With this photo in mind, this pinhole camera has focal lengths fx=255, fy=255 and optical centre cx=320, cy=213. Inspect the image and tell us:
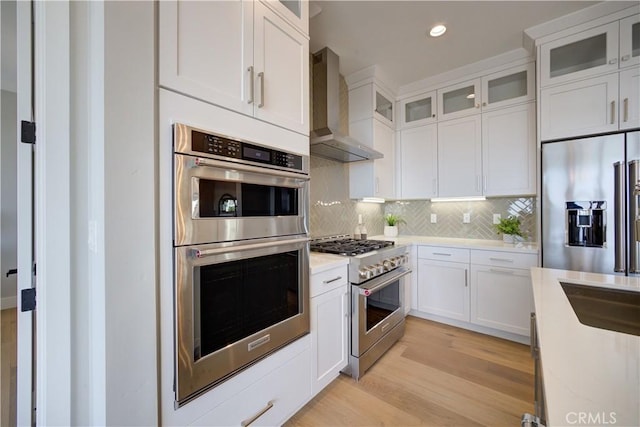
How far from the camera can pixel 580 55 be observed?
2152mm

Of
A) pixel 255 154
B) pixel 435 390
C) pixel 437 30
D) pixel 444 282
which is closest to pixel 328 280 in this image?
pixel 255 154

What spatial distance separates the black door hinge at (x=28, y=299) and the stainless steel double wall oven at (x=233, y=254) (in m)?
0.45

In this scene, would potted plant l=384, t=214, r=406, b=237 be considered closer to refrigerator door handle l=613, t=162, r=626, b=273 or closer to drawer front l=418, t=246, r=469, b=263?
drawer front l=418, t=246, r=469, b=263

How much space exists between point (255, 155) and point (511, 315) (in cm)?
268

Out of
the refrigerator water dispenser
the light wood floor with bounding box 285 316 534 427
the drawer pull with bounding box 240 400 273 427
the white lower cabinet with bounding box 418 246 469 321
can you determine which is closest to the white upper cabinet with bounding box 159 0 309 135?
the drawer pull with bounding box 240 400 273 427

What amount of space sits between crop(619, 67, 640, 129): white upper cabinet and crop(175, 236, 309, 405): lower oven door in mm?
2574

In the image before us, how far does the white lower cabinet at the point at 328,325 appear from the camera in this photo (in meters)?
1.62

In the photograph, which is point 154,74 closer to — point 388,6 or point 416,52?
point 388,6

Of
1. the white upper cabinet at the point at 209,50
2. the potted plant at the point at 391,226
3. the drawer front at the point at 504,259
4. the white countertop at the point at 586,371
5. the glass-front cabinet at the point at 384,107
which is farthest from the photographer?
the potted plant at the point at 391,226

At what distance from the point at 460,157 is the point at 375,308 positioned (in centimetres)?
197

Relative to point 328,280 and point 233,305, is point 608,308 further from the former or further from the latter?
point 233,305

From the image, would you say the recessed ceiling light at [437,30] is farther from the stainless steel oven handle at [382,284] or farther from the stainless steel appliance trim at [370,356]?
the stainless steel appliance trim at [370,356]

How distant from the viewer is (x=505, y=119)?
2.63 meters

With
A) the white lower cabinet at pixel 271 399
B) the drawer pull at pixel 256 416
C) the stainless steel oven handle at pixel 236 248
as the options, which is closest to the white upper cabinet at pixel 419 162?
the stainless steel oven handle at pixel 236 248
